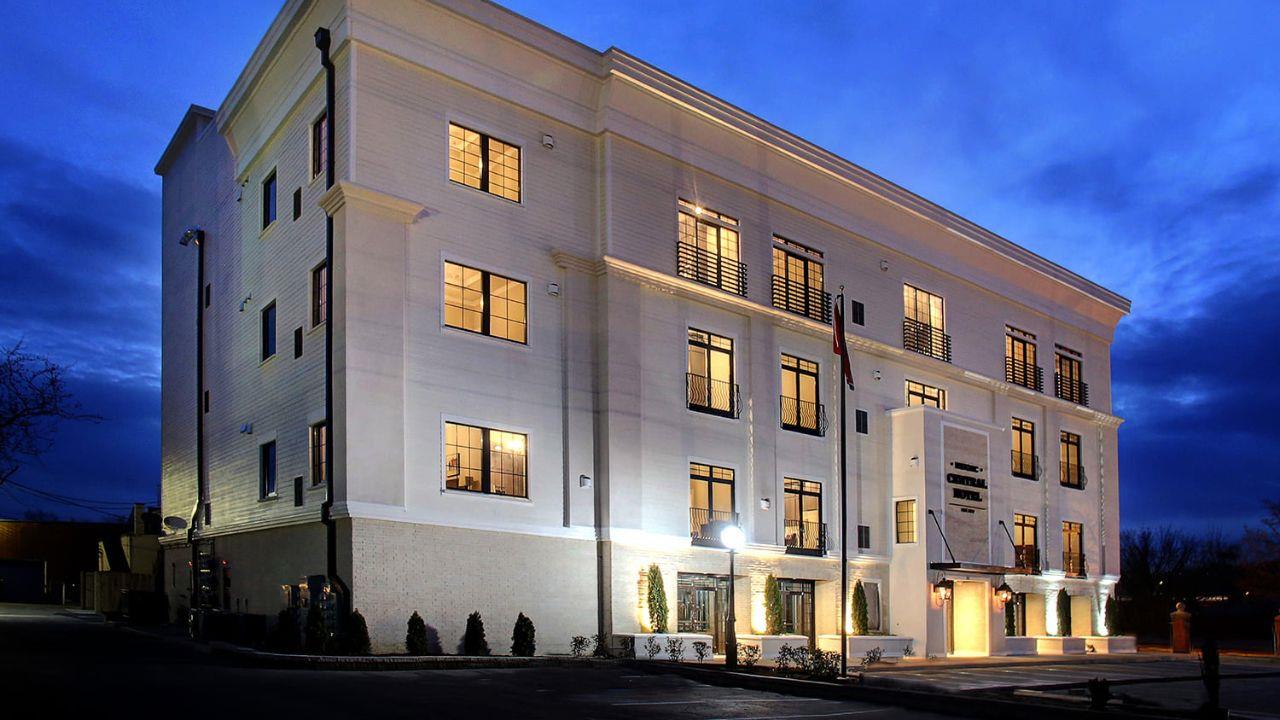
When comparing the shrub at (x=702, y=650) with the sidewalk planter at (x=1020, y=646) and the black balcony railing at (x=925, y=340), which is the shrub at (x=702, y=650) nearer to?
the sidewalk planter at (x=1020, y=646)

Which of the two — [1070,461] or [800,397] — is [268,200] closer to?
[800,397]

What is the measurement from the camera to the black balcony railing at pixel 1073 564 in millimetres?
45441

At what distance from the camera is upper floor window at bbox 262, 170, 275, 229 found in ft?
102

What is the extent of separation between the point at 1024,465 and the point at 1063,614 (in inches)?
234

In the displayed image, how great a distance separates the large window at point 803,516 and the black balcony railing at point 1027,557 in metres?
9.98

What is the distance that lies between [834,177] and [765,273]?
4614mm

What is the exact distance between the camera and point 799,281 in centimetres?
3606

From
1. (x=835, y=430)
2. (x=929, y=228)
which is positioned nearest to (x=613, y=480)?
(x=835, y=430)

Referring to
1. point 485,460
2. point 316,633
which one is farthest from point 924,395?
point 316,633

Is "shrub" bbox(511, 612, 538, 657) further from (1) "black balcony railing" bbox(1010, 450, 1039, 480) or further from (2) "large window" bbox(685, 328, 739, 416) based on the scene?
(1) "black balcony railing" bbox(1010, 450, 1039, 480)

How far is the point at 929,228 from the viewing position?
134ft

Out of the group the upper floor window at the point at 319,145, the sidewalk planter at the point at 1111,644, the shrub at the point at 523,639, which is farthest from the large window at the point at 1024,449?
the upper floor window at the point at 319,145

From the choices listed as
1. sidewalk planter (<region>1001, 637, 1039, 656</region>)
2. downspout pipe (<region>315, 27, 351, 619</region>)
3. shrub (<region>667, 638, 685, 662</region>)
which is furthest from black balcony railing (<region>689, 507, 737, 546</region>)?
sidewalk planter (<region>1001, 637, 1039, 656</region>)

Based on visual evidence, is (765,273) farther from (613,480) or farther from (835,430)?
(613,480)
